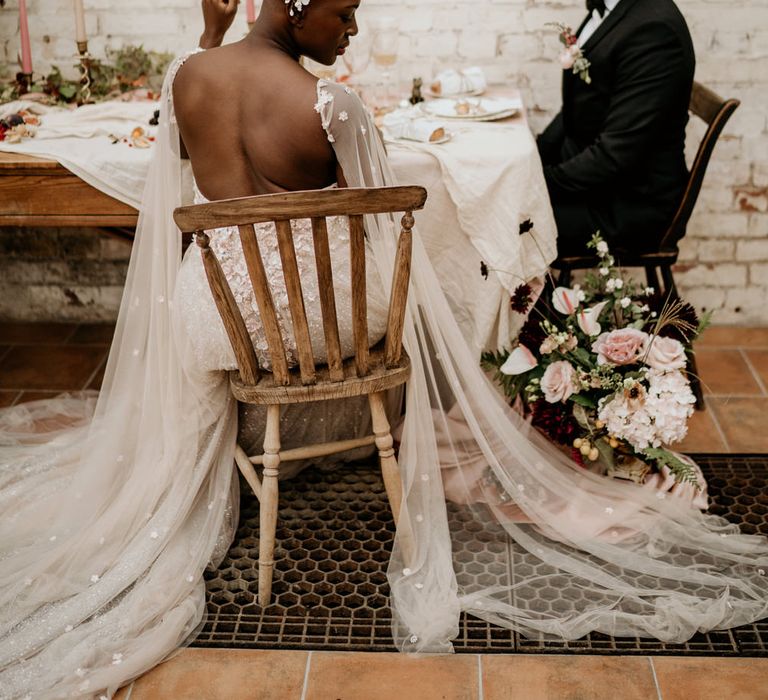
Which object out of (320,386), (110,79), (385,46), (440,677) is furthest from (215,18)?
(440,677)

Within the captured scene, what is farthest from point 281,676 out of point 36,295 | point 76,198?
point 36,295

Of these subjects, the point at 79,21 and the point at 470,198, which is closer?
the point at 470,198

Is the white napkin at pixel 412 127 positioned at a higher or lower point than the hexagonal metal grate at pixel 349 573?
higher

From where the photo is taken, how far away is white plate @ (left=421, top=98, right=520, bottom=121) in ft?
8.79

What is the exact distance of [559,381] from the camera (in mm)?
2334

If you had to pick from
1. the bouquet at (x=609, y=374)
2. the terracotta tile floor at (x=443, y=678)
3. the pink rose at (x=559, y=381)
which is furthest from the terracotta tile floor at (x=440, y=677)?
the pink rose at (x=559, y=381)

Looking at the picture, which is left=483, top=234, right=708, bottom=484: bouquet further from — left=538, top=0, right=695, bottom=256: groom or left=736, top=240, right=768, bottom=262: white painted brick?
left=736, top=240, right=768, bottom=262: white painted brick

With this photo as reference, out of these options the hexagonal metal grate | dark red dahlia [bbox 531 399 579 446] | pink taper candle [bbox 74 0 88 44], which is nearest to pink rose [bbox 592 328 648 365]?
dark red dahlia [bbox 531 399 579 446]

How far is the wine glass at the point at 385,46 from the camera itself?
106 inches

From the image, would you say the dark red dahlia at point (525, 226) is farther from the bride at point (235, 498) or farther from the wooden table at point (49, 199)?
the wooden table at point (49, 199)

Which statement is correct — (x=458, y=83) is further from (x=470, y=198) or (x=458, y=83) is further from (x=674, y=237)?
(x=674, y=237)

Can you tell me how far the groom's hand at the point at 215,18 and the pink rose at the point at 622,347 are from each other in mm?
1319

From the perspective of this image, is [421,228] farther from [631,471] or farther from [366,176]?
[631,471]

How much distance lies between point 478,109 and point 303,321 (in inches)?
45.9
